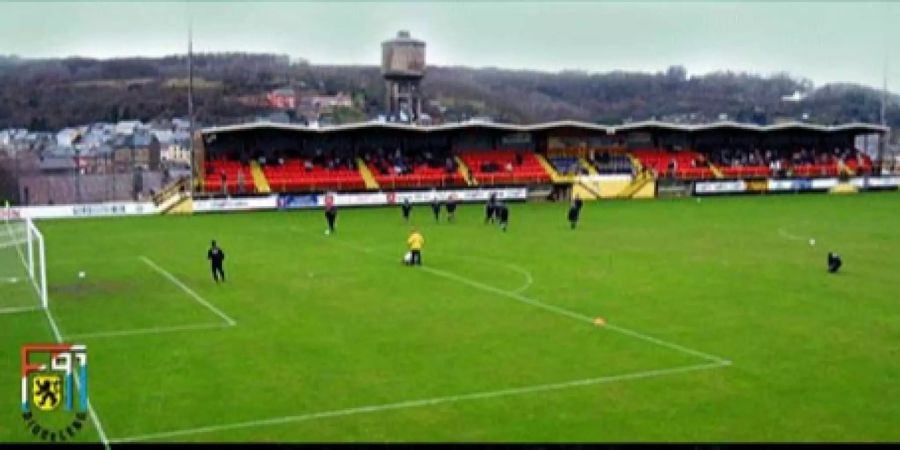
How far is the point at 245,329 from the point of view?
2414 centimetres

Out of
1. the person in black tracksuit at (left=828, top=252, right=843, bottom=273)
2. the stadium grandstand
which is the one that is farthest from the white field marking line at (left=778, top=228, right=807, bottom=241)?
the stadium grandstand

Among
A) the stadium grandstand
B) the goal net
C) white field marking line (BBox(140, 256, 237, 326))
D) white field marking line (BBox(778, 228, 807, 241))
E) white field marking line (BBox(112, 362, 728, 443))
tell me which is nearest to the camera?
white field marking line (BBox(112, 362, 728, 443))

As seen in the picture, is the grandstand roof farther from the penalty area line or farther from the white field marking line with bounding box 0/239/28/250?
the penalty area line

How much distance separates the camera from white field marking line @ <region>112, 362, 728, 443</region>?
15680mm

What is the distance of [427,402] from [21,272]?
18.9m

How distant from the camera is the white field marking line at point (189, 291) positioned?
25.6 m

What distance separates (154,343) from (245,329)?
2376 millimetres

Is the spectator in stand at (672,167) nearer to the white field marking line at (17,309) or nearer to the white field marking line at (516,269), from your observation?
the white field marking line at (516,269)

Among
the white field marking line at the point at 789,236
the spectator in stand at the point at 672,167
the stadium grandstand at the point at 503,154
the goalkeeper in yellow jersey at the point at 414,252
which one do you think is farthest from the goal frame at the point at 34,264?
the spectator in stand at the point at 672,167

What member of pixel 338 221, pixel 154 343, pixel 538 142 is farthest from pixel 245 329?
pixel 538 142

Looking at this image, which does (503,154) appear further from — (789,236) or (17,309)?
(17,309)

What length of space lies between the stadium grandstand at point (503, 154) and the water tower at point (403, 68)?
3115cm

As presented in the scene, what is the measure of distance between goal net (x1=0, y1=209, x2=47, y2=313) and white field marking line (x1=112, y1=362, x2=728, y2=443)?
13.4 meters

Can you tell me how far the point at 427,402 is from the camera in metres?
17.3
